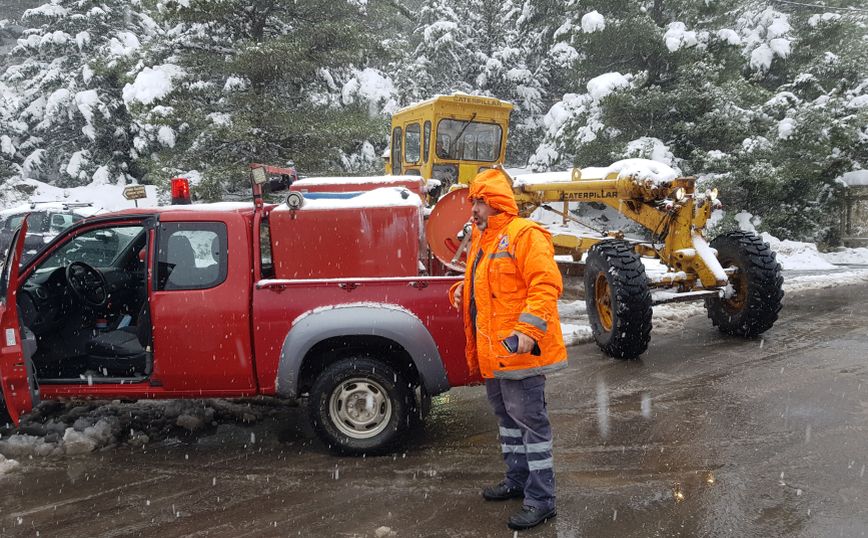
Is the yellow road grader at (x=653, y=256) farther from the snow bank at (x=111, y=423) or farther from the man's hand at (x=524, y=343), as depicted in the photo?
the snow bank at (x=111, y=423)

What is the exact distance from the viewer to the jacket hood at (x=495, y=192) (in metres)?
3.42

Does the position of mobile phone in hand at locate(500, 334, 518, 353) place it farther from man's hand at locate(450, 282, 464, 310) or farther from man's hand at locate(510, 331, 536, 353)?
man's hand at locate(450, 282, 464, 310)

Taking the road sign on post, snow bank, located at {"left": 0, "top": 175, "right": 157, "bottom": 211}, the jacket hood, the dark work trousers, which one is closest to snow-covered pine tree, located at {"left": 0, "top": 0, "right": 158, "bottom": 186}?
Answer: snow bank, located at {"left": 0, "top": 175, "right": 157, "bottom": 211}

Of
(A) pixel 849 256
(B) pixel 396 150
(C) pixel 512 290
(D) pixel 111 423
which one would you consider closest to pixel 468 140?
(B) pixel 396 150

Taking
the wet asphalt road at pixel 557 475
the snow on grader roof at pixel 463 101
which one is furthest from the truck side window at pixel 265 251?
the snow on grader roof at pixel 463 101

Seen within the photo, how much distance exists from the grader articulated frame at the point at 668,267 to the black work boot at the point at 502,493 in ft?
10.0

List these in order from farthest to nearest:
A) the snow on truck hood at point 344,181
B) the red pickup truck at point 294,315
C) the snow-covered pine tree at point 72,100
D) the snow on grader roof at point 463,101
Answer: the snow-covered pine tree at point 72,100
the snow on grader roof at point 463,101
the snow on truck hood at point 344,181
the red pickup truck at point 294,315

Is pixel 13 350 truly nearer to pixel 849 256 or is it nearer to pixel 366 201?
pixel 366 201

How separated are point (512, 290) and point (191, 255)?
2.41 metres

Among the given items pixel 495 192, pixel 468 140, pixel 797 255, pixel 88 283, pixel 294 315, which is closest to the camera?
pixel 495 192

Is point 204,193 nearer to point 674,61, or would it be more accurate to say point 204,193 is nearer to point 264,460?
point 264,460

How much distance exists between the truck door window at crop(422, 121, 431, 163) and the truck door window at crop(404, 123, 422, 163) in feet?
0.46

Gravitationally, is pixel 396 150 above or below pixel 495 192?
above

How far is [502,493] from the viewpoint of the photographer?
3652 mm
